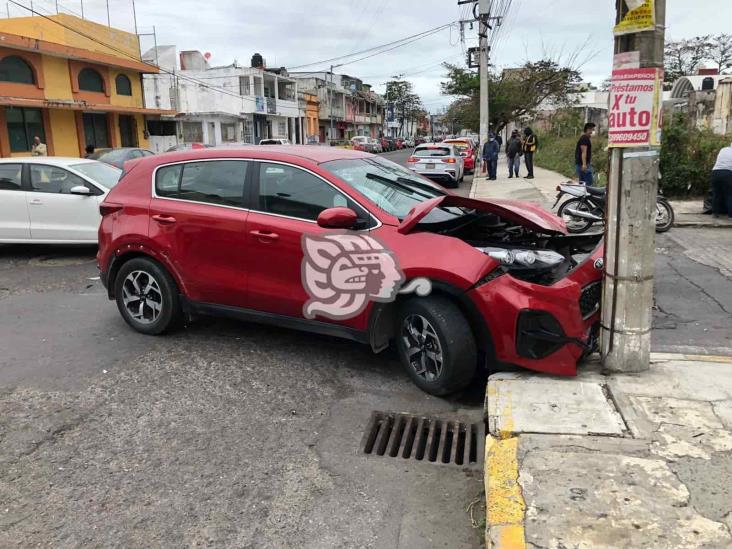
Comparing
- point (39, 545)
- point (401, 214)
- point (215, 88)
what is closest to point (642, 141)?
point (401, 214)

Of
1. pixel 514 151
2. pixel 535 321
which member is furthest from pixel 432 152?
pixel 535 321

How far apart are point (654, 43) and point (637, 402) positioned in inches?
85.3

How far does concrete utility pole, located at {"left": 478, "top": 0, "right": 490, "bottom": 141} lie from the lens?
81.7 ft

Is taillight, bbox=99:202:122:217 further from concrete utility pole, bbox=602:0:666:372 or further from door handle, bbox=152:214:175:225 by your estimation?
concrete utility pole, bbox=602:0:666:372

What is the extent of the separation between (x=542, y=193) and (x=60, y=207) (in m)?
11.9

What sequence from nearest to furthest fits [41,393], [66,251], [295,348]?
[41,393] < [295,348] < [66,251]

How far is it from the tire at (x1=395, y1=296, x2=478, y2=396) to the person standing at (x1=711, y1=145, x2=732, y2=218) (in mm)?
8489

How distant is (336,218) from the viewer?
165 inches

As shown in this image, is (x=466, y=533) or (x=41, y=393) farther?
(x=41, y=393)

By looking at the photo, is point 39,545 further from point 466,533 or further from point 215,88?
point 215,88

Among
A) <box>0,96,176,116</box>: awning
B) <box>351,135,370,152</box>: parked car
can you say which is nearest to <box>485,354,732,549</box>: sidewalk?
<box>0,96,176,116</box>: awning

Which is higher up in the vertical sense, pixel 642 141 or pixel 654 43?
pixel 654 43

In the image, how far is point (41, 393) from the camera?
4441 millimetres

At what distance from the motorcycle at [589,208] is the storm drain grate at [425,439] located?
6516 mm
